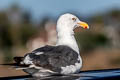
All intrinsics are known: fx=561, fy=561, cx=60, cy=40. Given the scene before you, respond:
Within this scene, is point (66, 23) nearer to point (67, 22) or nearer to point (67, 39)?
point (67, 22)

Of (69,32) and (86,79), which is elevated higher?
(69,32)

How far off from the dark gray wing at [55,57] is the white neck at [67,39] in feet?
0.97

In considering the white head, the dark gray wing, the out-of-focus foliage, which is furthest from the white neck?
the out-of-focus foliage

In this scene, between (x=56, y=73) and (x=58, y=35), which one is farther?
(x=58, y=35)

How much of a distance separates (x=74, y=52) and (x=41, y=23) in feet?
180

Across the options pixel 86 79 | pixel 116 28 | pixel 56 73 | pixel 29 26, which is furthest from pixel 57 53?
pixel 116 28

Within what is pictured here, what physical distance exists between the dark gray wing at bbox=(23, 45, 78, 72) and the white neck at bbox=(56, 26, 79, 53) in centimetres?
30

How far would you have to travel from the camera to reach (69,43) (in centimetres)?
838

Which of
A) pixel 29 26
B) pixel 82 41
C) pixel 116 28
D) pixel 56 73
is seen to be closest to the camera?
pixel 56 73

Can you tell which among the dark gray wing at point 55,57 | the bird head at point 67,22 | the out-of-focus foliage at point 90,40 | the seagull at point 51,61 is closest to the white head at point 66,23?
the bird head at point 67,22

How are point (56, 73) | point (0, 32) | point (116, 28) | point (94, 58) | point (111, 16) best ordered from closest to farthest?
point (56, 73) → point (94, 58) → point (0, 32) → point (116, 28) → point (111, 16)

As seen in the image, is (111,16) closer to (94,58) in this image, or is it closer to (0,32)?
(0,32)

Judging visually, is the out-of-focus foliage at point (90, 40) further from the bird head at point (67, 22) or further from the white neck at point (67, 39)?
the white neck at point (67, 39)

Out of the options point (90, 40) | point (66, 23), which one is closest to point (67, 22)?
point (66, 23)
